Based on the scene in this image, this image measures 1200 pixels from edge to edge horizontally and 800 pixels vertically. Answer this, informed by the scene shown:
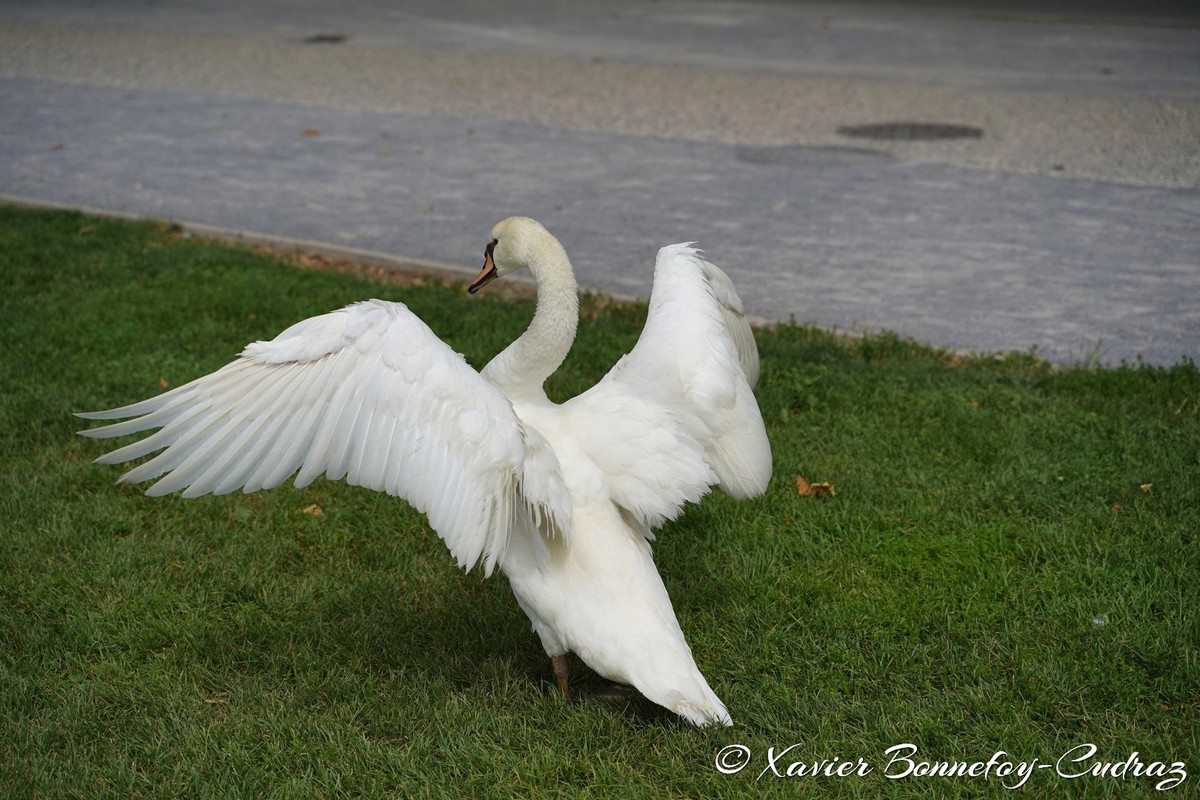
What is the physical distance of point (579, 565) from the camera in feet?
12.4

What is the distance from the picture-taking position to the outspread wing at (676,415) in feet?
12.8

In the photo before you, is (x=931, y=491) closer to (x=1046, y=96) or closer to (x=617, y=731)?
(x=617, y=731)

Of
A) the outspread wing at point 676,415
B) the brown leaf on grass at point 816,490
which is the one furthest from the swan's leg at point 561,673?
the brown leaf on grass at point 816,490

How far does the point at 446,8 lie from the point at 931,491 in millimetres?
15460

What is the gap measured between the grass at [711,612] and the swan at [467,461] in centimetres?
37

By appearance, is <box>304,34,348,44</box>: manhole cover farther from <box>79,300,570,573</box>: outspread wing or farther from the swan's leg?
the swan's leg

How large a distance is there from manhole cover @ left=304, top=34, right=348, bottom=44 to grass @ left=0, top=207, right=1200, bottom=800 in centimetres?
1040

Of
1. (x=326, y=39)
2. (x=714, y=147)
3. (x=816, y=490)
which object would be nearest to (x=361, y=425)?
(x=816, y=490)

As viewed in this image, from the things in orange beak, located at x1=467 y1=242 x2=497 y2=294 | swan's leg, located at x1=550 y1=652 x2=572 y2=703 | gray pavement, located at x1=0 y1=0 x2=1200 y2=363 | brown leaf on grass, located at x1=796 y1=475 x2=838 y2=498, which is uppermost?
orange beak, located at x1=467 y1=242 x2=497 y2=294

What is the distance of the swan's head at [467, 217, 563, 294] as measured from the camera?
167 inches

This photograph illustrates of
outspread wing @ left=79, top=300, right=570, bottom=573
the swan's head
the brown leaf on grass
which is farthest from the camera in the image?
the brown leaf on grass

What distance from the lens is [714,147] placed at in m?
11.0

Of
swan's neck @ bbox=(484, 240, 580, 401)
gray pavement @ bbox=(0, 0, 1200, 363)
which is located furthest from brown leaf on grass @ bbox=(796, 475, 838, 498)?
gray pavement @ bbox=(0, 0, 1200, 363)

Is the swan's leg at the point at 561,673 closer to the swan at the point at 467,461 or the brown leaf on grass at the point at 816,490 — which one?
the swan at the point at 467,461
